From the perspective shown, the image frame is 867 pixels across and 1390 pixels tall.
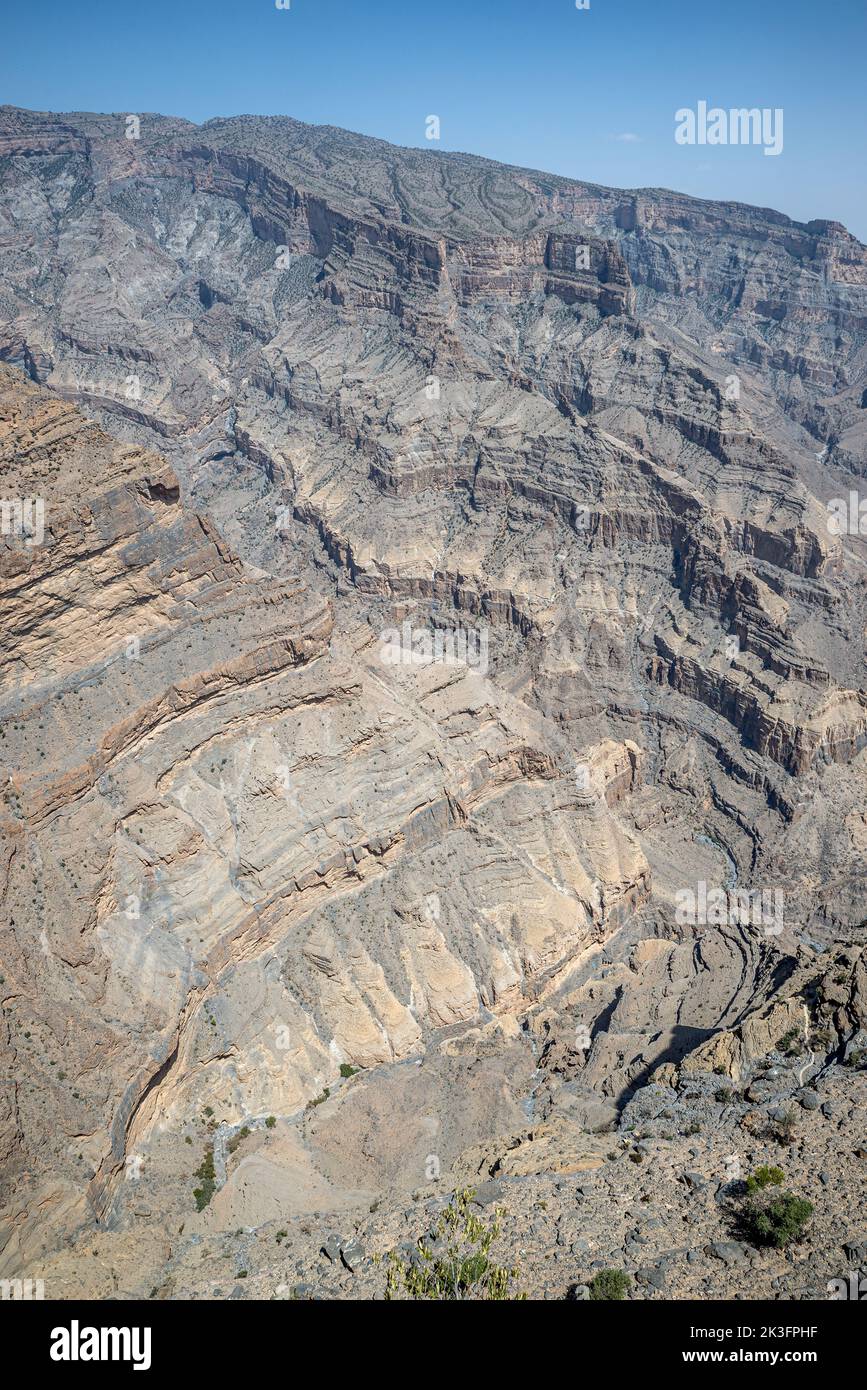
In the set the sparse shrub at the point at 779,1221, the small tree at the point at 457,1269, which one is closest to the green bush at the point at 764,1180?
the sparse shrub at the point at 779,1221

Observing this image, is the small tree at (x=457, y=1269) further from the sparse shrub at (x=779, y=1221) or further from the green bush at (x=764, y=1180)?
the green bush at (x=764, y=1180)

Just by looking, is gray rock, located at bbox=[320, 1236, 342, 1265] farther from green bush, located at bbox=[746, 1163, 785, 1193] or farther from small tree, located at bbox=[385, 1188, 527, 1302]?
green bush, located at bbox=[746, 1163, 785, 1193]

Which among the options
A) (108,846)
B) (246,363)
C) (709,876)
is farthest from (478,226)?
(108,846)

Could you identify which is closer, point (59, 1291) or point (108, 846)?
point (59, 1291)

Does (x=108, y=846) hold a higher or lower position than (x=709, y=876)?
higher

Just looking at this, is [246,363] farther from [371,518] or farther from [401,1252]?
[401,1252]

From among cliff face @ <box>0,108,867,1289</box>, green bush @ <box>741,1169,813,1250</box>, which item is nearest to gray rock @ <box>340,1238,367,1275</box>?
cliff face @ <box>0,108,867,1289</box>
